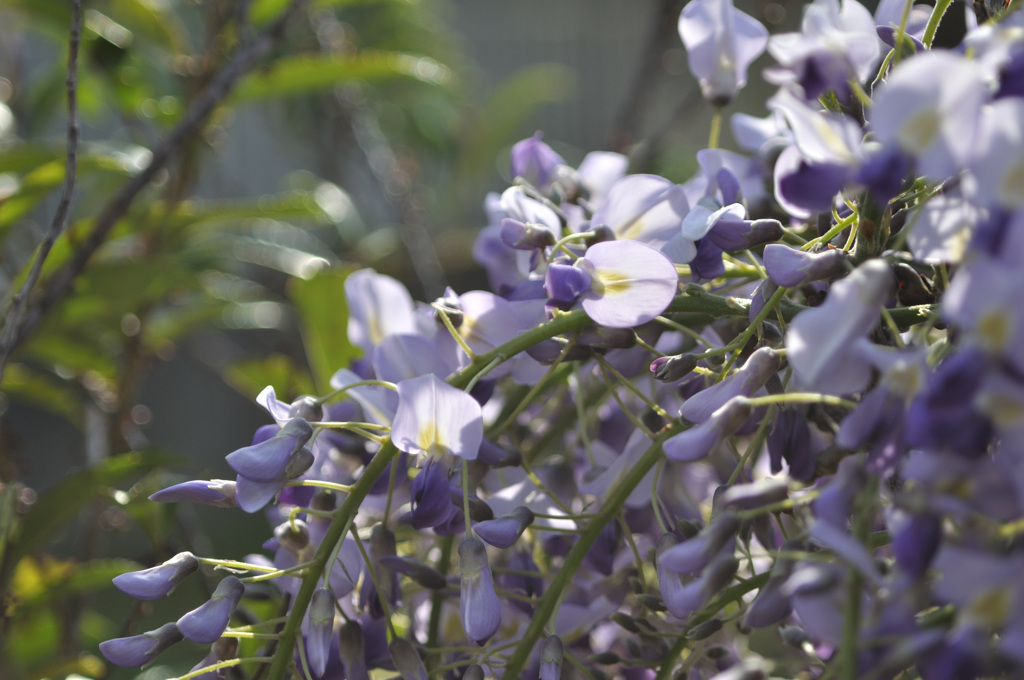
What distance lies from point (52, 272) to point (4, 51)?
83 centimetres

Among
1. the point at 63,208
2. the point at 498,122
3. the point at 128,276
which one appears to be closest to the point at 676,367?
the point at 63,208

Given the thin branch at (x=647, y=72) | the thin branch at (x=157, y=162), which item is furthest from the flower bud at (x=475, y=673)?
the thin branch at (x=647, y=72)

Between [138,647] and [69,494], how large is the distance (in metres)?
0.24

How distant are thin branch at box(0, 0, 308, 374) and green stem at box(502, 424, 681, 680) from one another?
355mm

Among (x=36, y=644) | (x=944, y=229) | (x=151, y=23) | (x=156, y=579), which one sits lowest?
(x=36, y=644)

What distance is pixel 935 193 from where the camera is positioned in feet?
0.89

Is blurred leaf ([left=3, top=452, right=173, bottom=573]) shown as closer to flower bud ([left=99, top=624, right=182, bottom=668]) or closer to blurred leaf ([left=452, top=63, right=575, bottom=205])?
flower bud ([left=99, top=624, right=182, bottom=668])

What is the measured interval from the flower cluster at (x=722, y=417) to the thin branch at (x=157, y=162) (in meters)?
Result: 0.17

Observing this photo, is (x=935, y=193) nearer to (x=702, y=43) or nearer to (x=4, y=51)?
(x=702, y=43)

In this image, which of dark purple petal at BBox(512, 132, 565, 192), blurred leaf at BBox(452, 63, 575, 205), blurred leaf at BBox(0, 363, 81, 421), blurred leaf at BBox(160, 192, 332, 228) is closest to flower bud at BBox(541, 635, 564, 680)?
dark purple petal at BBox(512, 132, 565, 192)

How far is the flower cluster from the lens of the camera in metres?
0.20

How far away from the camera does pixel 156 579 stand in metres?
0.32

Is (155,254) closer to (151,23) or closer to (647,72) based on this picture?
(151,23)

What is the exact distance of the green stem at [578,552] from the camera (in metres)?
0.30
